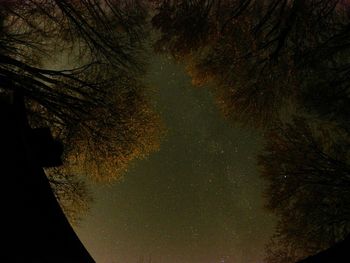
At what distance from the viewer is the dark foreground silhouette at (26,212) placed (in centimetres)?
206

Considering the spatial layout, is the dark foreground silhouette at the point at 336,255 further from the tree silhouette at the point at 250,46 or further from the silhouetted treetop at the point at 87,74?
the silhouetted treetop at the point at 87,74

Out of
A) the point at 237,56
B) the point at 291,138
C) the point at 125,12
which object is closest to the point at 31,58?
the point at 125,12

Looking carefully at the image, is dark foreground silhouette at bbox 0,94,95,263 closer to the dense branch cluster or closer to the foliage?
the foliage

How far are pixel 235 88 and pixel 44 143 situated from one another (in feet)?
14.2

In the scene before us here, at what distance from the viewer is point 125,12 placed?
22.4ft

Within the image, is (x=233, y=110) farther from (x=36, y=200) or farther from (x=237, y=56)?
(x=36, y=200)

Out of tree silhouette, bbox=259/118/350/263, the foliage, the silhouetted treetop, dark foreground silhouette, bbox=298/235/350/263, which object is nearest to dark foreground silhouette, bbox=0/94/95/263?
dark foreground silhouette, bbox=298/235/350/263

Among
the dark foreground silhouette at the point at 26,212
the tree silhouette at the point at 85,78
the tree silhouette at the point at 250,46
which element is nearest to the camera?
the dark foreground silhouette at the point at 26,212

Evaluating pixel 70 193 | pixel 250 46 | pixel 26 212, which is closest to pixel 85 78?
pixel 70 193

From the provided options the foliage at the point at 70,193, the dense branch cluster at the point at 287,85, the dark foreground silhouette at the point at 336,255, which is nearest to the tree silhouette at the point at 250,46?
the dense branch cluster at the point at 287,85

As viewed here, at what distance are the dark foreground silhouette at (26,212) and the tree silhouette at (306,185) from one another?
4.10 metres

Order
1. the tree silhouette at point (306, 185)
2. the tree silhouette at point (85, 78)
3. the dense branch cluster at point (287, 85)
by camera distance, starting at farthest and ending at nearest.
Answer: the tree silhouette at point (85, 78), the dense branch cluster at point (287, 85), the tree silhouette at point (306, 185)

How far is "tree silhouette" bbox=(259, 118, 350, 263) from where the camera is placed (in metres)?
5.11

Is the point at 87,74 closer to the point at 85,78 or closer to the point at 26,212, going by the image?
the point at 85,78
